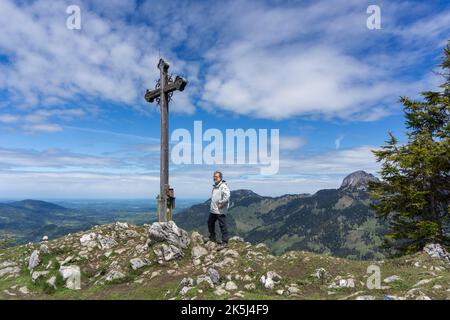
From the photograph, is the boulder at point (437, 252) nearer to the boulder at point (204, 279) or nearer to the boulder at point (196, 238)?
the boulder at point (204, 279)

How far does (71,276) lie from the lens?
13.4 metres

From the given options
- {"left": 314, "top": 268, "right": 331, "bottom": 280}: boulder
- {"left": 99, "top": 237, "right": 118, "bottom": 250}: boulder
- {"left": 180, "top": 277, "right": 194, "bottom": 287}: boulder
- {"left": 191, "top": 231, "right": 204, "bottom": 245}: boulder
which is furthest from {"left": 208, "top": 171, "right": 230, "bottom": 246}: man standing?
{"left": 99, "top": 237, "right": 118, "bottom": 250}: boulder

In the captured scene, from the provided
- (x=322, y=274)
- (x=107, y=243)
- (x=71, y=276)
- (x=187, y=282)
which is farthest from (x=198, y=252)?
(x=322, y=274)

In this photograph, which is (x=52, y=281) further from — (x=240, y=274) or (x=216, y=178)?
(x=216, y=178)

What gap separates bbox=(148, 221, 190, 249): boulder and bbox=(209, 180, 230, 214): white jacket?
2.19 meters

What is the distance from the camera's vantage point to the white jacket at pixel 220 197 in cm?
1461

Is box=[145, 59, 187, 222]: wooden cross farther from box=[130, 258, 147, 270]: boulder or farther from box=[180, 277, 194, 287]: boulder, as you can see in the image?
box=[180, 277, 194, 287]: boulder

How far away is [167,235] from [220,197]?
10.9 ft

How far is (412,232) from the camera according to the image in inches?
710

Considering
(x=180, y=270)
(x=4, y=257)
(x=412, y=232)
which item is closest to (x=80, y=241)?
(x=4, y=257)

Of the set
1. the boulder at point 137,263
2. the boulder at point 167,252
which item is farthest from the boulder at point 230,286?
the boulder at point 137,263
